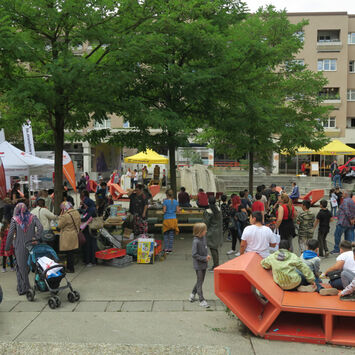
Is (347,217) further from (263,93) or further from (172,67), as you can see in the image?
(263,93)

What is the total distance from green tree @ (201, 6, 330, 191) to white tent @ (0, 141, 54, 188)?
23.4 ft

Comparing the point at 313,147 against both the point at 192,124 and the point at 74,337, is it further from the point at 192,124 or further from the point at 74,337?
the point at 74,337

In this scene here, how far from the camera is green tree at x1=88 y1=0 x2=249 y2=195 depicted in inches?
401

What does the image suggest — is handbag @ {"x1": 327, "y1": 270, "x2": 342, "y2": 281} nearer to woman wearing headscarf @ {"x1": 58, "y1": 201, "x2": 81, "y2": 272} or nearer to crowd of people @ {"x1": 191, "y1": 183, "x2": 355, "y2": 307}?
crowd of people @ {"x1": 191, "y1": 183, "x2": 355, "y2": 307}

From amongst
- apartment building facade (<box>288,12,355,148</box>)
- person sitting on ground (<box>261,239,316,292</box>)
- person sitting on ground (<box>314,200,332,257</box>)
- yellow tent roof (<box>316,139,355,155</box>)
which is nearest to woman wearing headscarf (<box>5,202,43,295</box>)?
person sitting on ground (<box>261,239,316,292</box>)

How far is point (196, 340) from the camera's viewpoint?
5.57 m

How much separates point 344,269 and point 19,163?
13.1 metres

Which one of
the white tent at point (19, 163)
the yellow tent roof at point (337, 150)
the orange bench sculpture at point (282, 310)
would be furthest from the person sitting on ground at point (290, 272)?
the yellow tent roof at point (337, 150)

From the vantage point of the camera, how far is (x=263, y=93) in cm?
1673

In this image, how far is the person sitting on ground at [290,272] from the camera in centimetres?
593

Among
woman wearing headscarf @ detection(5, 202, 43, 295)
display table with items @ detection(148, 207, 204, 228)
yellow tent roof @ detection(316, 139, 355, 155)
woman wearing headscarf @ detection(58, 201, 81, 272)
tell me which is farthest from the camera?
yellow tent roof @ detection(316, 139, 355, 155)

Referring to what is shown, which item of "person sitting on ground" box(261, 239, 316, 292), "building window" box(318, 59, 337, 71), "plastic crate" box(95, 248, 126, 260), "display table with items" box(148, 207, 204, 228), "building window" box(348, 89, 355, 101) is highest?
"building window" box(318, 59, 337, 71)

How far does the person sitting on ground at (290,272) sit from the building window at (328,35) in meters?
42.4

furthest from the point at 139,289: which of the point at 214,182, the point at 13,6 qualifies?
the point at 214,182
